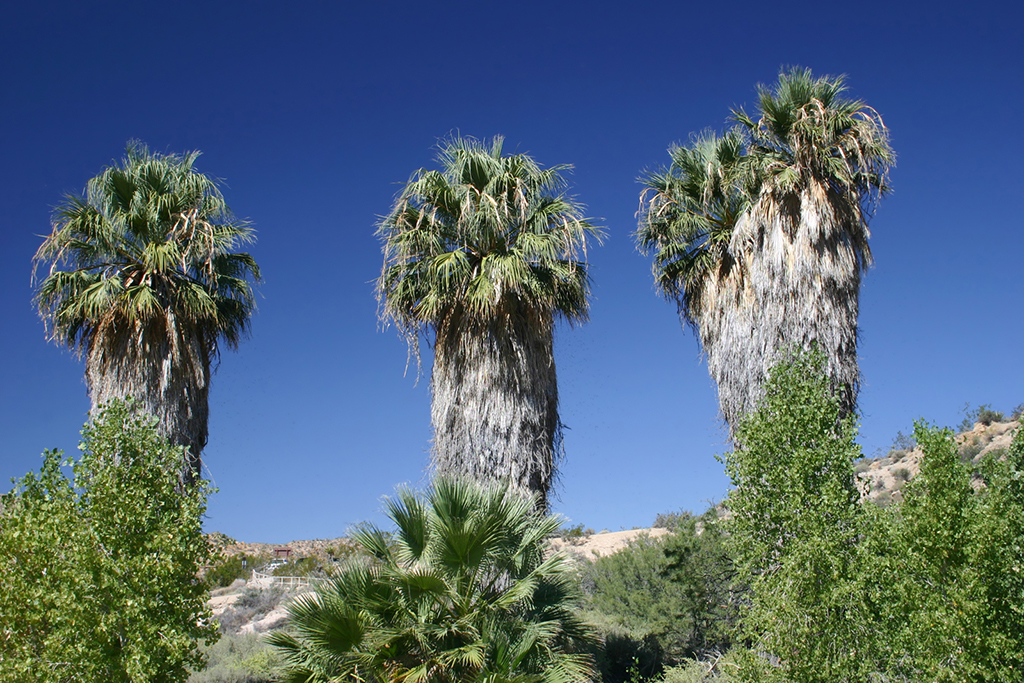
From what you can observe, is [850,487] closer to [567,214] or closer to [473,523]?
[473,523]

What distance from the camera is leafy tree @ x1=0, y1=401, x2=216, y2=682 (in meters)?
8.84

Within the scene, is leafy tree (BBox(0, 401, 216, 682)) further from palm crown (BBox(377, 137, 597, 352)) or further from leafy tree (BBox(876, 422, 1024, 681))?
leafy tree (BBox(876, 422, 1024, 681))

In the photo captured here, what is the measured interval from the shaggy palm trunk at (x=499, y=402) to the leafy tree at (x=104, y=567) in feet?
13.5

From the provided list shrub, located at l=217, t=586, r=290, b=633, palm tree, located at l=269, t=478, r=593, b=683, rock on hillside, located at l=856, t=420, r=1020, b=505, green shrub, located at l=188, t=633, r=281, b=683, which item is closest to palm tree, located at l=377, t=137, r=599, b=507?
palm tree, located at l=269, t=478, r=593, b=683

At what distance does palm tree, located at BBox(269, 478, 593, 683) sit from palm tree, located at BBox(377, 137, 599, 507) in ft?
8.14

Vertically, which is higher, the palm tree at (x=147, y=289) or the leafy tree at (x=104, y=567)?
the palm tree at (x=147, y=289)

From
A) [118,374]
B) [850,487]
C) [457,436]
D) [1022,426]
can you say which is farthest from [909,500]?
[118,374]

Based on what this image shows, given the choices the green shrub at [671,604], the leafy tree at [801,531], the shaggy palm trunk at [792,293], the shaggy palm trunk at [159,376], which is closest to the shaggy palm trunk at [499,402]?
the shaggy palm trunk at [792,293]

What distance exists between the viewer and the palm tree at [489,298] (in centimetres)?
1259

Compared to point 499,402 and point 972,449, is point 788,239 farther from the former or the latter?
point 972,449

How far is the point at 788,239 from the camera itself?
Answer: 13.3m

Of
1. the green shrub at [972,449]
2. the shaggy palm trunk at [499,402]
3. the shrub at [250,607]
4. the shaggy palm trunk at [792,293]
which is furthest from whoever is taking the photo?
the green shrub at [972,449]

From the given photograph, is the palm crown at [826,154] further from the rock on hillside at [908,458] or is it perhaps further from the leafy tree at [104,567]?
the rock on hillside at [908,458]

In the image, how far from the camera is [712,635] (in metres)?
15.9
